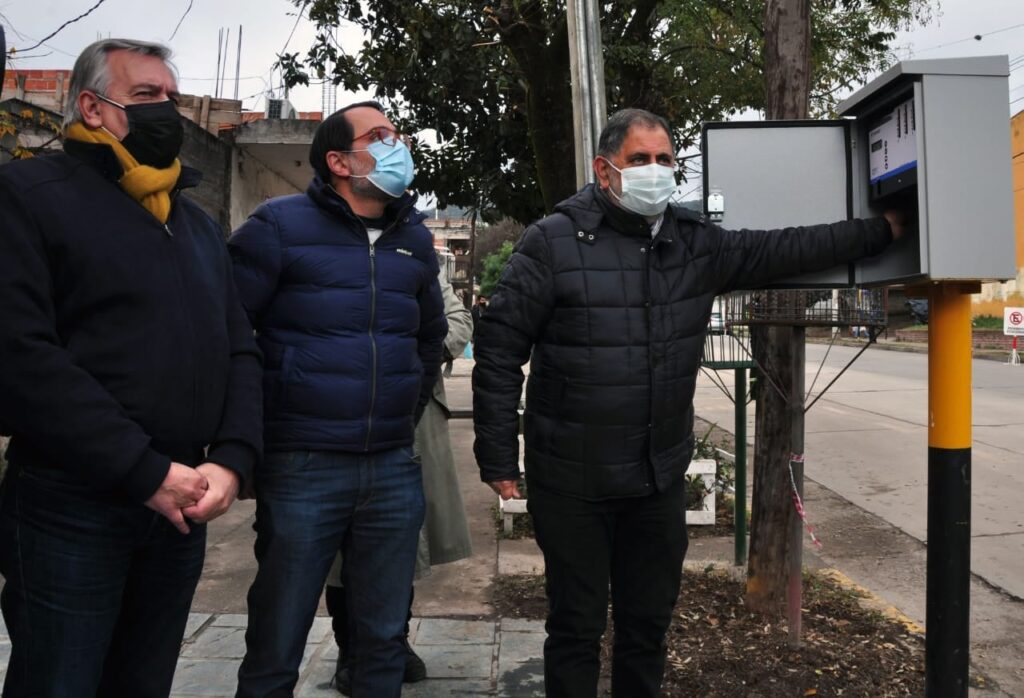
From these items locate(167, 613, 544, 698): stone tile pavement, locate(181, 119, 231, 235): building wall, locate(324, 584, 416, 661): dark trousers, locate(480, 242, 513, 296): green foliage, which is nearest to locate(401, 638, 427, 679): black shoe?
locate(167, 613, 544, 698): stone tile pavement

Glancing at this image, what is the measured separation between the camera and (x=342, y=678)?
334 centimetres

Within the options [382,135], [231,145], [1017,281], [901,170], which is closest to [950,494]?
[901,170]

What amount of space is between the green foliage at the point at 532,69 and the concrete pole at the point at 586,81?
5.25 ft

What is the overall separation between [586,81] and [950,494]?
9.02 ft

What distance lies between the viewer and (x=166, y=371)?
6.40 feet

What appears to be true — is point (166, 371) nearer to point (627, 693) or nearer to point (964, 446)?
point (627, 693)

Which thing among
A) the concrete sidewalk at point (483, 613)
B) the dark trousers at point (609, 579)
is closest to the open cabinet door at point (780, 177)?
the dark trousers at point (609, 579)

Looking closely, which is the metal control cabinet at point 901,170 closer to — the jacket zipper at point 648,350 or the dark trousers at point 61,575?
the jacket zipper at point 648,350

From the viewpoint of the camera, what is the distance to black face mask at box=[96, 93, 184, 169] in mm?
1988

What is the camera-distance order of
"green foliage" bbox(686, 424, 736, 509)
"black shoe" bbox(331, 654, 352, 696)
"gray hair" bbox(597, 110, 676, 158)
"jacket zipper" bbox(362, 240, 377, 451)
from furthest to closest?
"green foliage" bbox(686, 424, 736, 509) → "black shoe" bbox(331, 654, 352, 696) → "gray hair" bbox(597, 110, 676, 158) → "jacket zipper" bbox(362, 240, 377, 451)

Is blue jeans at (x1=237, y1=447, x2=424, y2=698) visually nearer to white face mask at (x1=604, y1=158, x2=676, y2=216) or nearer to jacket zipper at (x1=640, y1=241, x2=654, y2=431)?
jacket zipper at (x1=640, y1=241, x2=654, y2=431)

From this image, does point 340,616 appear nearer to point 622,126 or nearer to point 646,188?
point 646,188

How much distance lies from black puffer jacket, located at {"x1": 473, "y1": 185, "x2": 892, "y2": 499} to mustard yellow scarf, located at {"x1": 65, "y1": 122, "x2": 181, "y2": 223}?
103cm

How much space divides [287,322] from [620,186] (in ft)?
3.53
